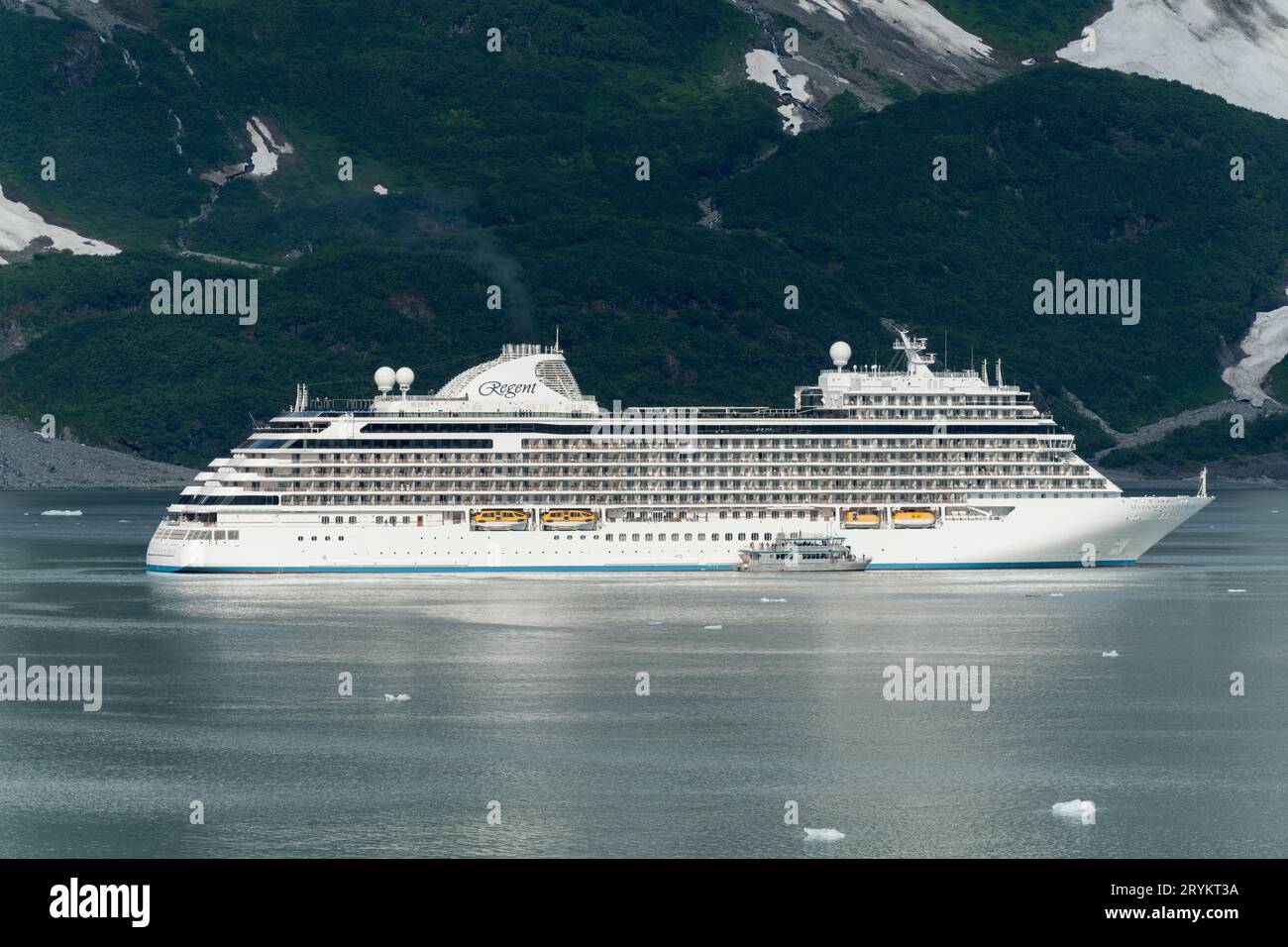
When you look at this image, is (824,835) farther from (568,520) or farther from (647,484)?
(647,484)

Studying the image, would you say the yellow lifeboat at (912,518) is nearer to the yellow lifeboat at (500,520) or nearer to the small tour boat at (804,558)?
the small tour boat at (804,558)

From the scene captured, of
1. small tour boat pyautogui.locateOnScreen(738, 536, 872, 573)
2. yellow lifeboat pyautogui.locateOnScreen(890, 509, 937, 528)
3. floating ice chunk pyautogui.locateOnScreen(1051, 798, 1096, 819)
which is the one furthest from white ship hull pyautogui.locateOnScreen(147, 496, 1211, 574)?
floating ice chunk pyautogui.locateOnScreen(1051, 798, 1096, 819)

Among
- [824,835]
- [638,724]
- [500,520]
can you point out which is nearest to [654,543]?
[500,520]

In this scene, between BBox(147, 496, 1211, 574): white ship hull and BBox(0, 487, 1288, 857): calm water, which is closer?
BBox(0, 487, 1288, 857): calm water

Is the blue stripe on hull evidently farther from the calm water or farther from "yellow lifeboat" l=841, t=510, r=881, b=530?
the calm water

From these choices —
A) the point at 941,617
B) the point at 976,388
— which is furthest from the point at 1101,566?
the point at 941,617

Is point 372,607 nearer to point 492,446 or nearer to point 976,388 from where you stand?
point 492,446
